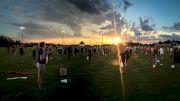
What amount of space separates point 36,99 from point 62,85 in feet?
16.5

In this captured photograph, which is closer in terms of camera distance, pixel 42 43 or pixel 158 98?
pixel 158 98

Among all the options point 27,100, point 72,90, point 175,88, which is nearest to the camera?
point 27,100

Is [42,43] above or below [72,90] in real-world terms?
above

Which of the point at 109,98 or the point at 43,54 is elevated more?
the point at 43,54

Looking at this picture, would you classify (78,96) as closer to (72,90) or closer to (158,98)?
(72,90)

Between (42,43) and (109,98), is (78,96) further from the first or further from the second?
(42,43)

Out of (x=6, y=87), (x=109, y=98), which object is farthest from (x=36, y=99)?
(x=6, y=87)

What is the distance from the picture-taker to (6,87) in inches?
780

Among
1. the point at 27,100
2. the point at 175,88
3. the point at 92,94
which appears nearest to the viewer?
the point at 27,100

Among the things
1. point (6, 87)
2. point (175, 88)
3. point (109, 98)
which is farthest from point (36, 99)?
point (175, 88)

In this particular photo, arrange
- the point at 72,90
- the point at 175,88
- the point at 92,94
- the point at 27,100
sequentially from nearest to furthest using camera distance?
1. the point at 27,100
2. the point at 92,94
3. the point at 72,90
4. the point at 175,88

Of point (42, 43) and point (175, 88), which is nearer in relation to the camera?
point (42, 43)

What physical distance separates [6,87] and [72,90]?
425cm

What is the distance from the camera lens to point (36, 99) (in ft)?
50.9
